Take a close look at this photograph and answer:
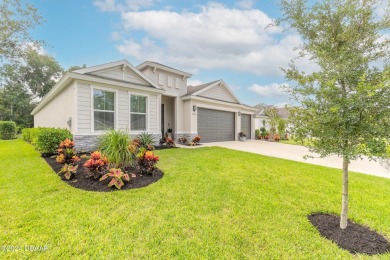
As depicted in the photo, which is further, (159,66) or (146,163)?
(159,66)

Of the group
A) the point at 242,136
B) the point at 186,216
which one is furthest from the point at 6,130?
the point at 186,216

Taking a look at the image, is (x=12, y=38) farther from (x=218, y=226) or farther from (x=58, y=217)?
(x=218, y=226)

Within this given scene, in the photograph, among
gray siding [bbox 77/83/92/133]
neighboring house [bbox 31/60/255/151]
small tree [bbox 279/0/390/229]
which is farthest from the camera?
neighboring house [bbox 31/60/255/151]

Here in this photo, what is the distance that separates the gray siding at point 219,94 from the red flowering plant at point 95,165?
9679 mm

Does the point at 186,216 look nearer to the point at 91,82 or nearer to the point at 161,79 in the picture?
the point at 91,82

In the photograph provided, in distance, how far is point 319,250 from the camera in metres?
2.21

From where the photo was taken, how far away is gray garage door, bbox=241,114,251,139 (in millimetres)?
16609

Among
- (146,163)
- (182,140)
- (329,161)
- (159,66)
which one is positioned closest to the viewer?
(146,163)

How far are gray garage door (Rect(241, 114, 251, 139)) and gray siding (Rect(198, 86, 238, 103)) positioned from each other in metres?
2.05

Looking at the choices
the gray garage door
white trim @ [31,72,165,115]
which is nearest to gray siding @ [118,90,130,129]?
white trim @ [31,72,165,115]

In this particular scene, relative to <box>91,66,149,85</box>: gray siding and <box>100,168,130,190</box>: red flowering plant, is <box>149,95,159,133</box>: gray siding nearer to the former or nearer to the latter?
<box>91,66,149,85</box>: gray siding

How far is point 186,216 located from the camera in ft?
9.45

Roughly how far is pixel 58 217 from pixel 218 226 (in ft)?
8.14

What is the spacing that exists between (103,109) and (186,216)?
287 inches
